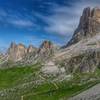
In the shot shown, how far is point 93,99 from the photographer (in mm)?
112250

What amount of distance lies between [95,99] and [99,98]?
301cm

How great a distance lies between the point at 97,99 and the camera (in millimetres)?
107625

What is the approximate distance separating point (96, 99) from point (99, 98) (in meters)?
1.85

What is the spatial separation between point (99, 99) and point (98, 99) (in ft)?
3.37

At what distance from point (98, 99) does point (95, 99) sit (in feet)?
10.7

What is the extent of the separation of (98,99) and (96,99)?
2060mm

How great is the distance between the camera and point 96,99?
356 feet

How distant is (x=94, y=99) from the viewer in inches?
4373

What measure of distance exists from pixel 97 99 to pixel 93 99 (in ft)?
15.5

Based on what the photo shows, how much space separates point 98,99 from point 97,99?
1030mm

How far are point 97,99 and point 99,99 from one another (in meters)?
2.06

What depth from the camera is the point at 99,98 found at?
10706 centimetres
